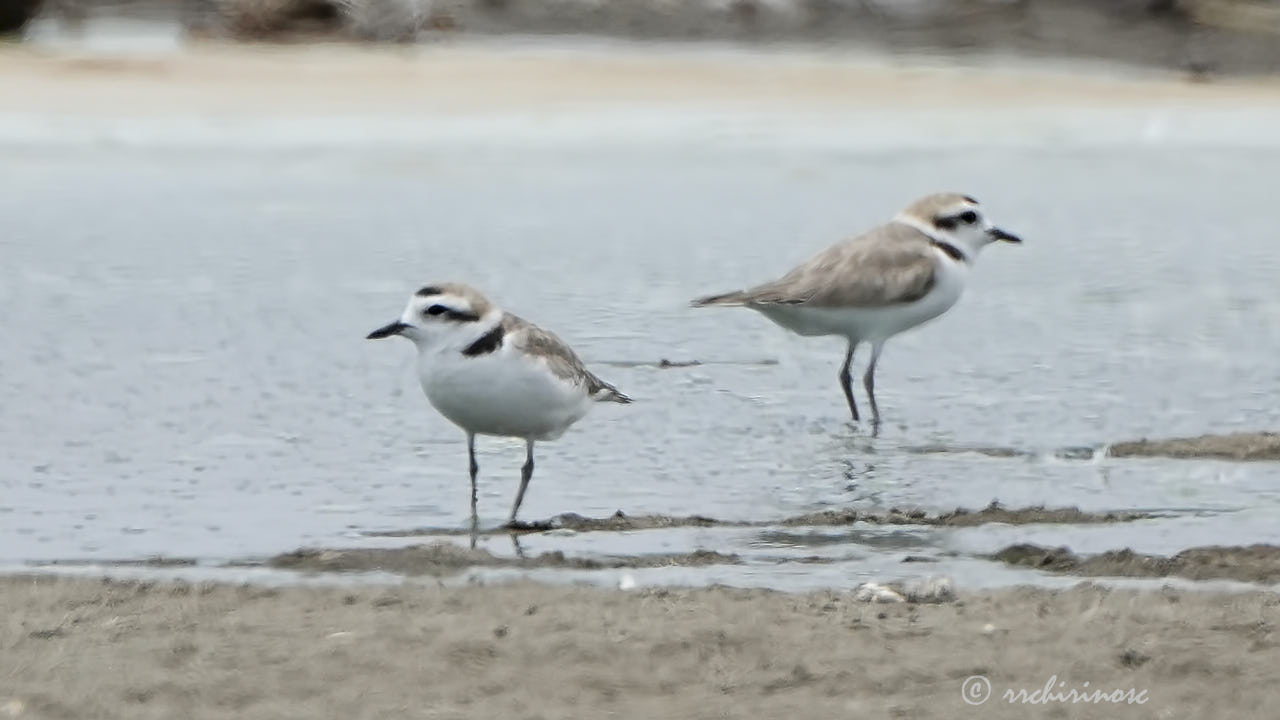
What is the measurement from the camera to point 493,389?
6492mm

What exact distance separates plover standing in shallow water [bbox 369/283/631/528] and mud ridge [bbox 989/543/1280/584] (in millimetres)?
1515

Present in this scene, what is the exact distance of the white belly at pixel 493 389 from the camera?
6.48m

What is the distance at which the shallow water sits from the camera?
662 centimetres

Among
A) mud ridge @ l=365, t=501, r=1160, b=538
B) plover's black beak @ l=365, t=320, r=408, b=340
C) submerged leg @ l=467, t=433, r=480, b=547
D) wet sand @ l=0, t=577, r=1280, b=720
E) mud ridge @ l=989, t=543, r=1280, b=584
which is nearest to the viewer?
wet sand @ l=0, t=577, r=1280, b=720

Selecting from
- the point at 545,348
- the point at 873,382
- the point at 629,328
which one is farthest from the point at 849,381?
the point at 545,348

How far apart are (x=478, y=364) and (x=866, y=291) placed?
2881 mm

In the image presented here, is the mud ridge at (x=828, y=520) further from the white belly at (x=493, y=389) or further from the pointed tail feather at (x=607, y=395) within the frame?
the pointed tail feather at (x=607, y=395)

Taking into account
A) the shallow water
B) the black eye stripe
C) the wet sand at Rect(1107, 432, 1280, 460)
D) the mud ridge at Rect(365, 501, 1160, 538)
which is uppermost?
the black eye stripe

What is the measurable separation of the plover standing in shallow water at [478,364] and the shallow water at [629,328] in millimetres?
308

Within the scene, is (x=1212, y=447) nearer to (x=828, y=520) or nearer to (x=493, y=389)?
(x=828, y=520)

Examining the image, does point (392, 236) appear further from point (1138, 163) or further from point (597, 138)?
point (1138, 163)

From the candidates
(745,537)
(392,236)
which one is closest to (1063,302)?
(392,236)

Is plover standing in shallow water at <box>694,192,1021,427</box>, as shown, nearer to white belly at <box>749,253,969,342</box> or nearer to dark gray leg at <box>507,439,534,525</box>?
white belly at <box>749,253,969,342</box>

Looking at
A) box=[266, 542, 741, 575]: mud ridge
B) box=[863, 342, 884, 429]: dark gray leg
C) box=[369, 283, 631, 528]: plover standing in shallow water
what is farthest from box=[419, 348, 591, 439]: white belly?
box=[863, 342, 884, 429]: dark gray leg
